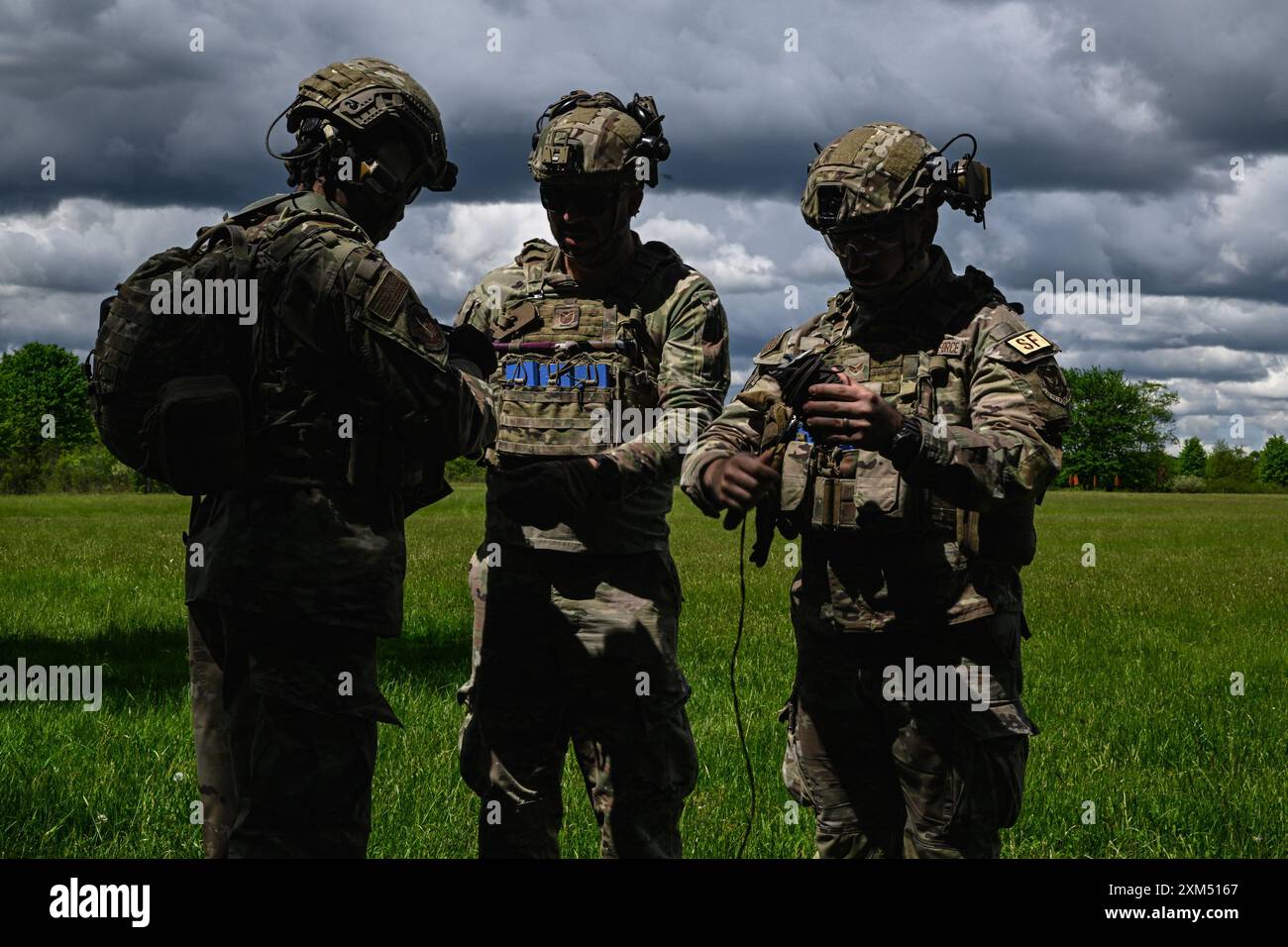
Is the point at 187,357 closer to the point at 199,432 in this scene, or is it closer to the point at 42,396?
the point at 199,432

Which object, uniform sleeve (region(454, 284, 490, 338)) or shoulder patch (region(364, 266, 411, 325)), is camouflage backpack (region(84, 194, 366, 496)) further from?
uniform sleeve (region(454, 284, 490, 338))

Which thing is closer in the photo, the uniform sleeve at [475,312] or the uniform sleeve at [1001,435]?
the uniform sleeve at [1001,435]

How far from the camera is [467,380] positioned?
3.91 meters

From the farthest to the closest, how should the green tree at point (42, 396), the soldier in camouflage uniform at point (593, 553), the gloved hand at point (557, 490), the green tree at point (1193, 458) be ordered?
the green tree at point (1193, 458)
the green tree at point (42, 396)
the soldier in camouflage uniform at point (593, 553)
the gloved hand at point (557, 490)

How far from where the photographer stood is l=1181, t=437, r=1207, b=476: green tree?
494 ft

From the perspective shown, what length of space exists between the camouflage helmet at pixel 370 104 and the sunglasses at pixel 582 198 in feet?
1.77

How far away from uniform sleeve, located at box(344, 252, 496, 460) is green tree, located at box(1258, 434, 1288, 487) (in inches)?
6176

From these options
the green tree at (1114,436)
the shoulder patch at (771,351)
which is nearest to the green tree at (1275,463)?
the green tree at (1114,436)

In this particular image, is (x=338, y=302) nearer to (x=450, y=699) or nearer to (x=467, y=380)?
(x=467, y=380)

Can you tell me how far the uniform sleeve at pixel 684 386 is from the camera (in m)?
4.34

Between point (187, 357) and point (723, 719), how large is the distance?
18.6ft

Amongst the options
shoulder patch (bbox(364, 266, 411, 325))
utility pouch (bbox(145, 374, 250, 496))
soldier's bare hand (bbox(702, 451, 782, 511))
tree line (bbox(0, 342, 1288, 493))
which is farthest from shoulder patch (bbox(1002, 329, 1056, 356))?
tree line (bbox(0, 342, 1288, 493))

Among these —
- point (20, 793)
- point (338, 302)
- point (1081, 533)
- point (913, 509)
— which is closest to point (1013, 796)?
point (913, 509)

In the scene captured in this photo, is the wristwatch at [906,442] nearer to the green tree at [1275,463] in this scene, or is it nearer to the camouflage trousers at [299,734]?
the camouflage trousers at [299,734]
